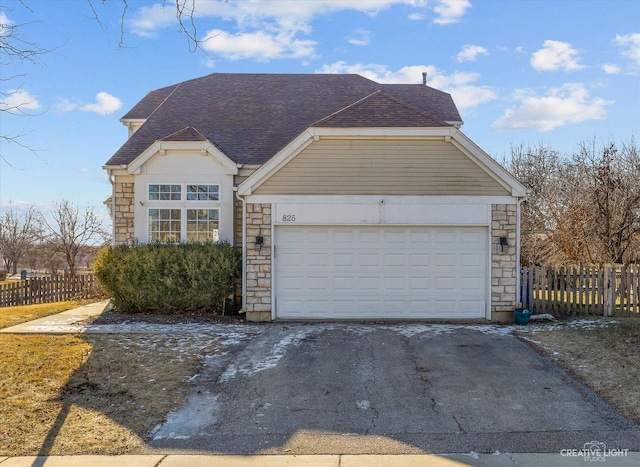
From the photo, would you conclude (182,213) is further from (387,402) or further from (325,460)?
(325,460)

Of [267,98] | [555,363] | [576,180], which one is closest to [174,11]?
[555,363]

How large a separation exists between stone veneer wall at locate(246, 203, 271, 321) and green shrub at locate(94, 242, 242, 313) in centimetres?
95

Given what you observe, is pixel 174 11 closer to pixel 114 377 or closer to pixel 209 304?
pixel 114 377

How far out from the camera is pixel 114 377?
755 cm

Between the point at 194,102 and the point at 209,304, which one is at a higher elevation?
the point at 194,102

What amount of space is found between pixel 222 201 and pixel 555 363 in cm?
878

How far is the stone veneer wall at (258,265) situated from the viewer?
11492 millimetres

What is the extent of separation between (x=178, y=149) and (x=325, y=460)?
10.1 m

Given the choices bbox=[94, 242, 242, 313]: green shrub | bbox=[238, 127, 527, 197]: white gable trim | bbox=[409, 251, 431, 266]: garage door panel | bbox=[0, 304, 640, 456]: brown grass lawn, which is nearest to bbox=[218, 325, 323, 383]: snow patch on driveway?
bbox=[0, 304, 640, 456]: brown grass lawn

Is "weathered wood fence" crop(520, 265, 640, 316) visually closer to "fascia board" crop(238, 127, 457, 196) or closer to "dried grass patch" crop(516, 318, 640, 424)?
"dried grass patch" crop(516, 318, 640, 424)

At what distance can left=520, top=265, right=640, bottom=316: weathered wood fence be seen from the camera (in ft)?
38.1

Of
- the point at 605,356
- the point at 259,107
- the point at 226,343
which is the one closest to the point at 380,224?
the point at 226,343

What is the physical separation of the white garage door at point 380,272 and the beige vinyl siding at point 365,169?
924mm

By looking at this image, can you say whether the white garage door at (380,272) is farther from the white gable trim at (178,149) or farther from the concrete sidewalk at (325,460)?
the concrete sidewalk at (325,460)
